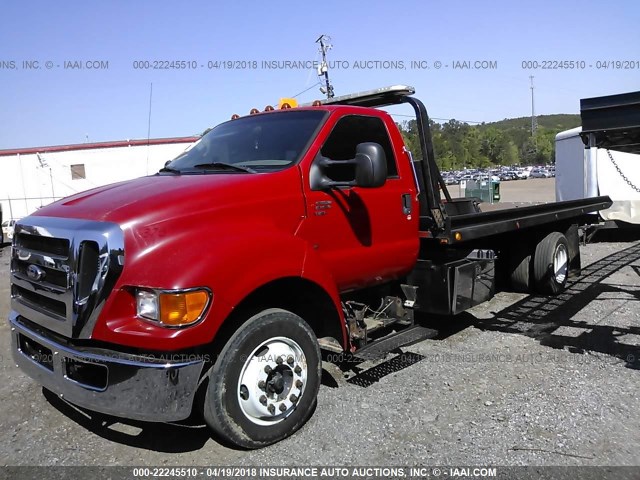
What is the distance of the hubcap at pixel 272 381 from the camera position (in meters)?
3.22

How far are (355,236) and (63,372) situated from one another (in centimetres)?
217

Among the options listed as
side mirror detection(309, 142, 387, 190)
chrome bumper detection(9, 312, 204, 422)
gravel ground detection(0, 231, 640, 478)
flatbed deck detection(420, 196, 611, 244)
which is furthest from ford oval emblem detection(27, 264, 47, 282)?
flatbed deck detection(420, 196, 611, 244)

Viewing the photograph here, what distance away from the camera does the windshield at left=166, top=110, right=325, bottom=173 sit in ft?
12.7

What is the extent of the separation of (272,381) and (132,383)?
0.86 metres

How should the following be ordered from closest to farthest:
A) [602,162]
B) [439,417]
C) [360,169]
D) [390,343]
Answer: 1. [360,169]
2. [439,417]
3. [390,343]
4. [602,162]

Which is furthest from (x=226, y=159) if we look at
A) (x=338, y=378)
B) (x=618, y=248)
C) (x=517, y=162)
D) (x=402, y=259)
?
(x=517, y=162)

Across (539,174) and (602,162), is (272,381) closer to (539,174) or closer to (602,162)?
(602,162)

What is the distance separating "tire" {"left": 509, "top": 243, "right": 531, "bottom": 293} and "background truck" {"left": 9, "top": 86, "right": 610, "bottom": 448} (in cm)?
273

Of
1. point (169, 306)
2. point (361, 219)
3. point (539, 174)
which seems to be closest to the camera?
point (169, 306)

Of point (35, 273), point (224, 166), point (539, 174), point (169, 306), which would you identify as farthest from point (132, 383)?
point (539, 174)

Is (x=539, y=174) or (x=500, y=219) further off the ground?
(x=539, y=174)

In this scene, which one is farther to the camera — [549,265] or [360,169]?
[549,265]

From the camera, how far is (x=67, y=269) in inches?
118

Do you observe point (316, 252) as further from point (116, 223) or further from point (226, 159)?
point (116, 223)
